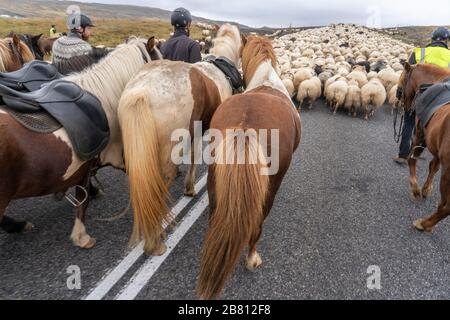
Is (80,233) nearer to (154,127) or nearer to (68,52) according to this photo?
(154,127)

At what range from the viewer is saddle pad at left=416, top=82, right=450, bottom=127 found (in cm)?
387

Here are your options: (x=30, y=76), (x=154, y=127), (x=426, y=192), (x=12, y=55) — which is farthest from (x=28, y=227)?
(x=426, y=192)

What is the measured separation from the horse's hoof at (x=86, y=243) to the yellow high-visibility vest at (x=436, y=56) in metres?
6.01

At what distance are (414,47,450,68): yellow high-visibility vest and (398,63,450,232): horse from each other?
2.08 ft

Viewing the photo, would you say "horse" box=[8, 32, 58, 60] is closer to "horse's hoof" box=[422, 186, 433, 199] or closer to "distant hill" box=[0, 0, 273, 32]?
"horse's hoof" box=[422, 186, 433, 199]

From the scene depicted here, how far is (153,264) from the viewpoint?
2889 millimetres

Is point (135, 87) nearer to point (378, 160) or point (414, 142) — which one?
point (414, 142)

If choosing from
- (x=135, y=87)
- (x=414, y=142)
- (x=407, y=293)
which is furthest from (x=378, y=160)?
(x=135, y=87)

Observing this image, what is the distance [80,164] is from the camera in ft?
8.96

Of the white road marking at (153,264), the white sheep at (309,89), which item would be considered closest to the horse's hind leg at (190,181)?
the white road marking at (153,264)

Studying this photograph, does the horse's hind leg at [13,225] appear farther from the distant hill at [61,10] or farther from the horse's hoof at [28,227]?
the distant hill at [61,10]

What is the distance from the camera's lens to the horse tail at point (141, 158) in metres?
2.74

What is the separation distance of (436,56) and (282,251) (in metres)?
4.62
